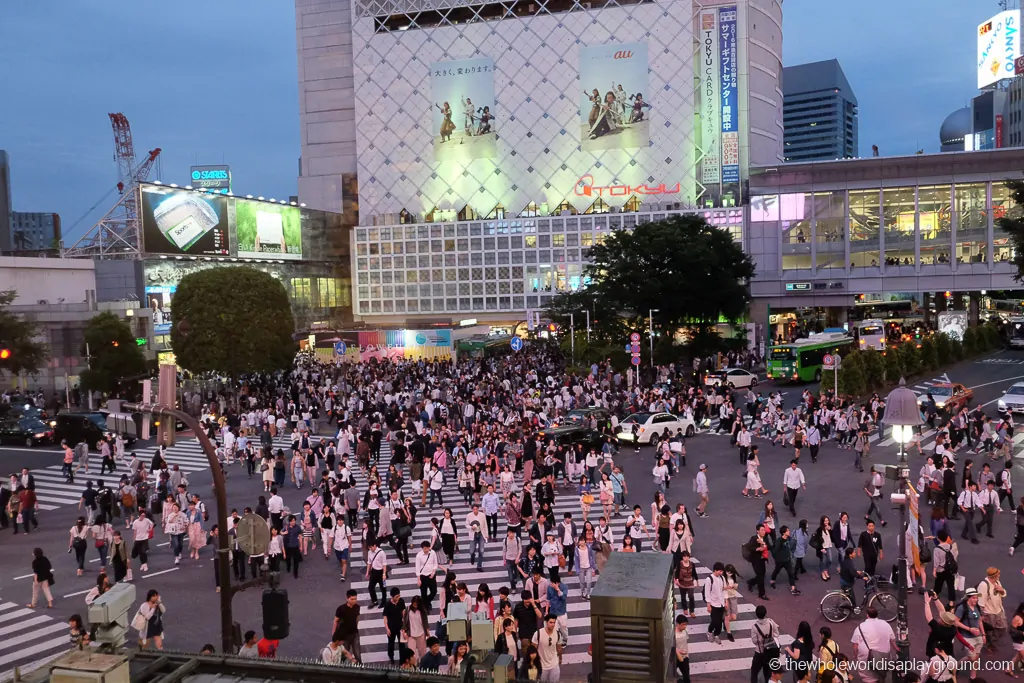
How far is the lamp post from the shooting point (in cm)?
987

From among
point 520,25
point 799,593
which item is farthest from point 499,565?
point 520,25

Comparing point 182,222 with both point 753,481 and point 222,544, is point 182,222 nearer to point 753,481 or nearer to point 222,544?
point 753,481

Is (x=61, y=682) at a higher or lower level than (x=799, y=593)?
higher

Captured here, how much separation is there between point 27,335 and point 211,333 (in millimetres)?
9264

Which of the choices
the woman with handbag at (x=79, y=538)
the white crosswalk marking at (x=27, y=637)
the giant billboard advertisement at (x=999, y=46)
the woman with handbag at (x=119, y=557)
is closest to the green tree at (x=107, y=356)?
the woman with handbag at (x=79, y=538)

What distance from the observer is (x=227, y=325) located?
4078 centimetres

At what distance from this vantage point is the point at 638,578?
6047 mm

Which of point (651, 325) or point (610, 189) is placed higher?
point (610, 189)

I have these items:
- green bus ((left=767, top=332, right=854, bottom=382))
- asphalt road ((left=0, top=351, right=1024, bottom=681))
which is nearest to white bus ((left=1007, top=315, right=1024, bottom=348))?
green bus ((left=767, top=332, right=854, bottom=382))

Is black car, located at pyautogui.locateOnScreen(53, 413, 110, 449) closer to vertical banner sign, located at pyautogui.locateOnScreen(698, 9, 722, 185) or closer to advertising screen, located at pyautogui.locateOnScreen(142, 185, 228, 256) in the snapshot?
advertising screen, located at pyautogui.locateOnScreen(142, 185, 228, 256)

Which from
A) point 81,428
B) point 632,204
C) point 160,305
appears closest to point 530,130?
point 632,204

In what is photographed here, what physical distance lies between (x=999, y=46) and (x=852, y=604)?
10290cm

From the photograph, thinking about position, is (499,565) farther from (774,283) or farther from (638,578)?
(774,283)

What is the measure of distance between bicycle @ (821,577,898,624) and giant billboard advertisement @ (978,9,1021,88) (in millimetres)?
98597
